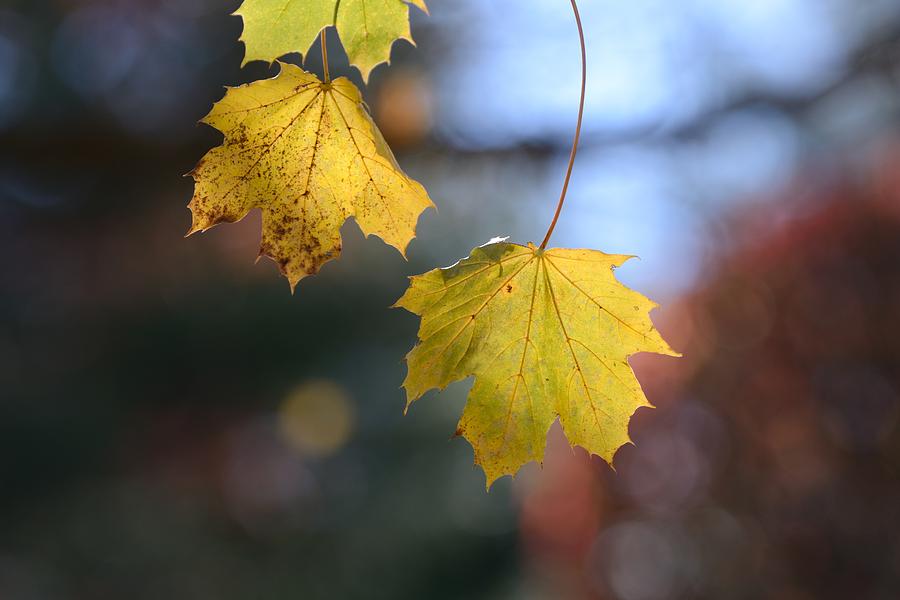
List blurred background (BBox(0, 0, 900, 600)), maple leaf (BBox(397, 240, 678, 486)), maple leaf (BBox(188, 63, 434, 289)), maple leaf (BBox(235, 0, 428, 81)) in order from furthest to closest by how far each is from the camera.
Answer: blurred background (BBox(0, 0, 900, 600))
maple leaf (BBox(397, 240, 678, 486))
maple leaf (BBox(188, 63, 434, 289))
maple leaf (BBox(235, 0, 428, 81))

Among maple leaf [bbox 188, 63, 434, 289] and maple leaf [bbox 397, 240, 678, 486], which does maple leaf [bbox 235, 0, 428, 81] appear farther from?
maple leaf [bbox 397, 240, 678, 486]

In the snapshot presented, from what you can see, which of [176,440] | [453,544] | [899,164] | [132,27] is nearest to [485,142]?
[899,164]

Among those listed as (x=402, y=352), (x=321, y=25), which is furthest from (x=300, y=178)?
(x=402, y=352)

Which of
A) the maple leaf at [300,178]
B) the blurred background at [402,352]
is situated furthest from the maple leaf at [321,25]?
the blurred background at [402,352]

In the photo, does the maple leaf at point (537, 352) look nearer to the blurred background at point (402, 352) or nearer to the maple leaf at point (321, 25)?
the maple leaf at point (321, 25)

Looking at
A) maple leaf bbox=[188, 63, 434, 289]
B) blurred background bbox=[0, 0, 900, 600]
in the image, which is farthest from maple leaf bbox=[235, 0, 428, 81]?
blurred background bbox=[0, 0, 900, 600]

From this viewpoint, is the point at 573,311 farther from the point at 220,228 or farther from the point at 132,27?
the point at 132,27
